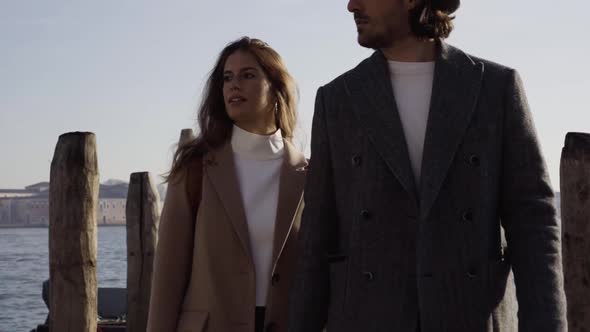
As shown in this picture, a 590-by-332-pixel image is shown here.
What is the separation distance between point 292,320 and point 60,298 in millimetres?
3628

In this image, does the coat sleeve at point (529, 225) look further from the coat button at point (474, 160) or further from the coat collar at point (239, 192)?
the coat collar at point (239, 192)

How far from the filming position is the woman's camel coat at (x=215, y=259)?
371 cm

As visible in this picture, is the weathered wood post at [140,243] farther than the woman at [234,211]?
Yes

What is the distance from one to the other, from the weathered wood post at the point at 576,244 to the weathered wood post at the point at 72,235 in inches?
116

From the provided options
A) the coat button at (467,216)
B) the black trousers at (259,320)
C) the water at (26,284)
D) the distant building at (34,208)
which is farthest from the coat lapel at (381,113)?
the distant building at (34,208)

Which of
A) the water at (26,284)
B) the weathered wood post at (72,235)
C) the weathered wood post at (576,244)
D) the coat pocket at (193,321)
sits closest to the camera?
the coat pocket at (193,321)

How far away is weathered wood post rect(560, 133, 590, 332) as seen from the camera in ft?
15.5

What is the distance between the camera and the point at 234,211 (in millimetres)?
→ 3785

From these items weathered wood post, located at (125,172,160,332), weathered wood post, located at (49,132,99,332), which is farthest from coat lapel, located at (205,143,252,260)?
weathered wood post, located at (125,172,160,332)

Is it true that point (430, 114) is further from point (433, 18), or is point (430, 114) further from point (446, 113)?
point (433, 18)

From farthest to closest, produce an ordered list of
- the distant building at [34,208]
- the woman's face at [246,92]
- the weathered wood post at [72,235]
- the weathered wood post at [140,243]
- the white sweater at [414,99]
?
the distant building at [34,208], the weathered wood post at [140,243], the weathered wood post at [72,235], the woman's face at [246,92], the white sweater at [414,99]

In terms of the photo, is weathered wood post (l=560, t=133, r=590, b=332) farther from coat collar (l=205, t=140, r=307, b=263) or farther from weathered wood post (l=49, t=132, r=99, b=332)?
weathered wood post (l=49, t=132, r=99, b=332)

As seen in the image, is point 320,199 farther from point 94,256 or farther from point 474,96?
point 94,256

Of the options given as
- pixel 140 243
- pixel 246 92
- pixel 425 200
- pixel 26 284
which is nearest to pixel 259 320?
pixel 246 92
